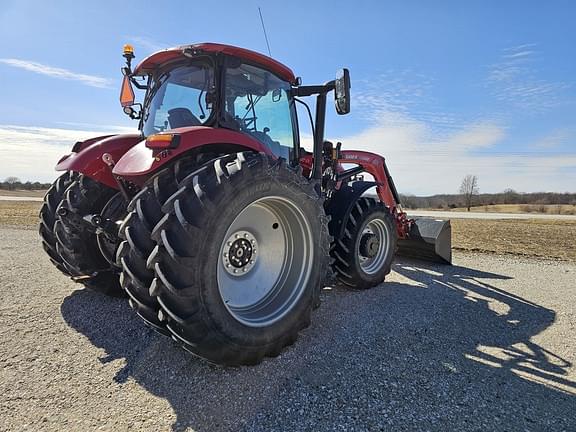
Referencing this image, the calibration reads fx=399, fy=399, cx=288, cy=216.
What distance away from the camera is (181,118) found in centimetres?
339

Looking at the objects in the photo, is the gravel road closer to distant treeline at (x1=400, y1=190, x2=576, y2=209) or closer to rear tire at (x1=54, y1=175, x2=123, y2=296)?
rear tire at (x1=54, y1=175, x2=123, y2=296)

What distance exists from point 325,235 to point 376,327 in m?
1.03

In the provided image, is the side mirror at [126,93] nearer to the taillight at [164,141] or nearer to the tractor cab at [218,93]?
the tractor cab at [218,93]

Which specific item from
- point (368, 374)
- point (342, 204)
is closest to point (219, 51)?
point (342, 204)

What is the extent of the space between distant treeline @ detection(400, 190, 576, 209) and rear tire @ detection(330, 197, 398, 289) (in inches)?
1453

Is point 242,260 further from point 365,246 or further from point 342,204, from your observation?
point 365,246

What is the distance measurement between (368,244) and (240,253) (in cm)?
234

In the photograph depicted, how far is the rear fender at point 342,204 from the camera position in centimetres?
466

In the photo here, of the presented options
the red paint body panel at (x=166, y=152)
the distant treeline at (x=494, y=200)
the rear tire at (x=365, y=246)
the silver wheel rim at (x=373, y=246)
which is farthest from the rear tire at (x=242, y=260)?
the distant treeline at (x=494, y=200)

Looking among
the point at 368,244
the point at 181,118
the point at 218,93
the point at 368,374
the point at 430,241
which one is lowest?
the point at 368,374

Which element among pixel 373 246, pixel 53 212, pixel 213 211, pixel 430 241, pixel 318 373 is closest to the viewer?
pixel 213 211

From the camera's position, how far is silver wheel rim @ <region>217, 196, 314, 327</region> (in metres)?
2.92

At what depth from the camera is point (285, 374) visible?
2643 mm

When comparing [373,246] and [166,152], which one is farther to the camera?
[373,246]
